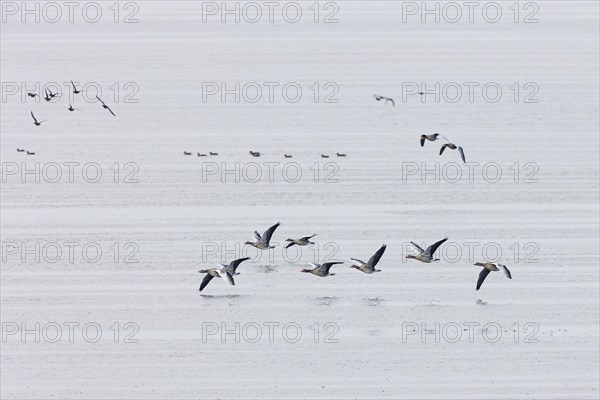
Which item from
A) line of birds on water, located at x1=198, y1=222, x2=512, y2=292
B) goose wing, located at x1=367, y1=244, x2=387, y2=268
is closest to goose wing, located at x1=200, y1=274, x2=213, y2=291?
line of birds on water, located at x1=198, y1=222, x2=512, y2=292

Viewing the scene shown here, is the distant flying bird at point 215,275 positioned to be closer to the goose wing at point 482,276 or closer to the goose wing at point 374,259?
the goose wing at point 374,259

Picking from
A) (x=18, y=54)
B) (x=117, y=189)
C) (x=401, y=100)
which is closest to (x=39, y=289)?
(x=117, y=189)

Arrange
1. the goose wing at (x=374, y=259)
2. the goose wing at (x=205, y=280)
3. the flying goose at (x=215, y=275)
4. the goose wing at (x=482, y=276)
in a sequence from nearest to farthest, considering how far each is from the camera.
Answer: the flying goose at (x=215, y=275), the goose wing at (x=374, y=259), the goose wing at (x=205, y=280), the goose wing at (x=482, y=276)

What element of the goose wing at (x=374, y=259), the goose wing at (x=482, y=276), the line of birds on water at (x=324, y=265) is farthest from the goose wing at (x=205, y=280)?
the goose wing at (x=482, y=276)

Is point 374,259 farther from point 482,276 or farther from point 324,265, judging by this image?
point 482,276

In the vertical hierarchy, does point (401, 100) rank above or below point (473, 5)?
below

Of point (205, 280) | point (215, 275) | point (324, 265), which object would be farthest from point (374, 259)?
point (205, 280)

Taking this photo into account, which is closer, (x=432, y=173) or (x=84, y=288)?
(x=84, y=288)

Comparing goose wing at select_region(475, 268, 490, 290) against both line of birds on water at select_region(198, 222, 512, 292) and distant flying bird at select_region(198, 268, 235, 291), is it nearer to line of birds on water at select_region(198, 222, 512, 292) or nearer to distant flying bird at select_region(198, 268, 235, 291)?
line of birds on water at select_region(198, 222, 512, 292)

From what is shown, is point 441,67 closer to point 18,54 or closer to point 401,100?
point 401,100
